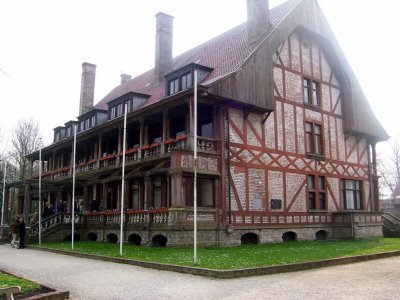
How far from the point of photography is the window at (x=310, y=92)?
27.1 meters

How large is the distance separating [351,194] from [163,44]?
16.1 m

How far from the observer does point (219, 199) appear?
68.9ft

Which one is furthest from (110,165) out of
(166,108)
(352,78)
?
(352,78)

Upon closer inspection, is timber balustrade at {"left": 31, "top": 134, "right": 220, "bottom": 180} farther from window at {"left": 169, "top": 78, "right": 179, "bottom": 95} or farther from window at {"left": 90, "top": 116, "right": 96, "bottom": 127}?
window at {"left": 169, "top": 78, "right": 179, "bottom": 95}

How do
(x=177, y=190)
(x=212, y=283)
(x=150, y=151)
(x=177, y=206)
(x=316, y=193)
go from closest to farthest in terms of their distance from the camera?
(x=212, y=283)
(x=177, y=206)
(x=177, y=190)
(x=150, y=151)
(x=316, y=193)

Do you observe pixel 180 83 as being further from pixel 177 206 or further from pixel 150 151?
pixel 177 206

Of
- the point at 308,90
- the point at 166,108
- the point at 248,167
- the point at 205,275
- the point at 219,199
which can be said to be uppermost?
the point at 308,90

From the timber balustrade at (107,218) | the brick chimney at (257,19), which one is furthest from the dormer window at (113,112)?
the brick chimney at (257,19)

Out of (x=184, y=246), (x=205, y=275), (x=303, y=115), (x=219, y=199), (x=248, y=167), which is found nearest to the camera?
(x=205, y=275)

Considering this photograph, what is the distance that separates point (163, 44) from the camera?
29812 mm

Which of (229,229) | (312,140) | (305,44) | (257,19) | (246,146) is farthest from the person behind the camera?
(305,44)

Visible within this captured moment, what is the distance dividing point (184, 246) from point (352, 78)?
706 inches

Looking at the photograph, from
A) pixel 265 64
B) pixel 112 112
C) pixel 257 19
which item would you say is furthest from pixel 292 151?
pixel 112 112

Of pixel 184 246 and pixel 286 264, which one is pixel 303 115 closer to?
pixel 184 246
